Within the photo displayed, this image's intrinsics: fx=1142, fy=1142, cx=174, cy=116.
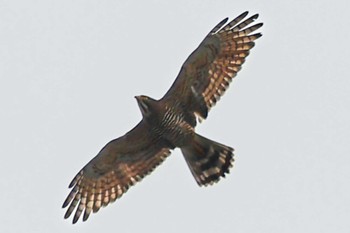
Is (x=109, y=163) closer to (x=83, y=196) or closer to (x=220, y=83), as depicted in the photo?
(x=83, y=196)

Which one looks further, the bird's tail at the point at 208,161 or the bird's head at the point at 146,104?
the bird's tail at the point at 208,161

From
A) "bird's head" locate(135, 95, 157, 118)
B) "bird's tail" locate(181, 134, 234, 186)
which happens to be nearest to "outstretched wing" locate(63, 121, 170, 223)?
"bird's tail" locate(181, 134, 234, 186)

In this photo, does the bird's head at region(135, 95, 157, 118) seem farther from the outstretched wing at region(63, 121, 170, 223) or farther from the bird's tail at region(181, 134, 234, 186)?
the bird's tail at region(181, 134, 234, 186)

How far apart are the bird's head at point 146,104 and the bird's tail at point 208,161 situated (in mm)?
1282

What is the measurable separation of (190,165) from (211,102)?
1254 millimetres

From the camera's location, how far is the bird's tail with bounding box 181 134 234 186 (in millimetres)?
20109

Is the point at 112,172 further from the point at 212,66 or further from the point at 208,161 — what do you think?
the point at 212,66

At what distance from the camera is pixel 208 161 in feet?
66.3

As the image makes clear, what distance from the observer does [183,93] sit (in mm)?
19531

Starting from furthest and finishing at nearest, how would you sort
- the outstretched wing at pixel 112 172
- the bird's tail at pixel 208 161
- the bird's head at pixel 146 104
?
the bird's tail at pixel 208 161, the outstretched wing at pixel 112 172, the bird's head at pixel 146 104

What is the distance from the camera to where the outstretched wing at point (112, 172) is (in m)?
20.0

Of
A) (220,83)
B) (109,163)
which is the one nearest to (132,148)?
(109,163)

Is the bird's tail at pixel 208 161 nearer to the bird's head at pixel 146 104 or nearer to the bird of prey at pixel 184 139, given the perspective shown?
the bird of prey at pixel 184 139

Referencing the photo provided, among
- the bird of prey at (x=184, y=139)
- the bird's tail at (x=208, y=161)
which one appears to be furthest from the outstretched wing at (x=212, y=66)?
the bird's tail at (x=208, y=161)
